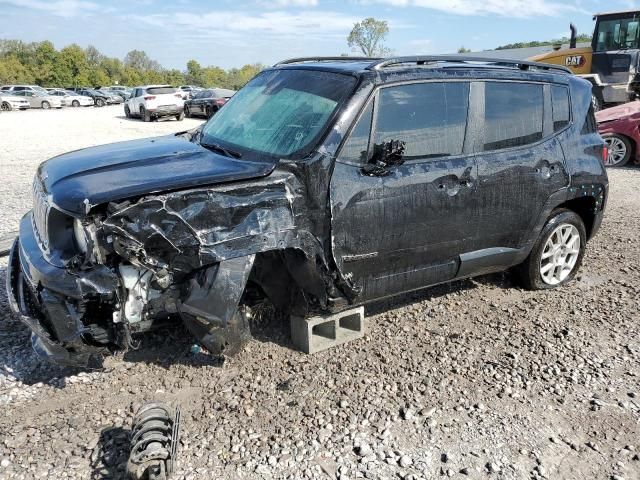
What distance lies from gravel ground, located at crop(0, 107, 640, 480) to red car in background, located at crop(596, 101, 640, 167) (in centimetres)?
739

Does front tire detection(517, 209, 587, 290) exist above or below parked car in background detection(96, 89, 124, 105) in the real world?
→ above

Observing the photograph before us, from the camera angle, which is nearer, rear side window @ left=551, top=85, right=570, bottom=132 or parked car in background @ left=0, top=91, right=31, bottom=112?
rear side window @ left=551, top=85, right=570, bottom=132

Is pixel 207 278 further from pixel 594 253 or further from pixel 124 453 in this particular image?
pixel 594 253

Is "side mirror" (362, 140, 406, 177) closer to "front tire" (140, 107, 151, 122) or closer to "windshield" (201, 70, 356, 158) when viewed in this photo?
"windshield" (201, 70, 356, 158)

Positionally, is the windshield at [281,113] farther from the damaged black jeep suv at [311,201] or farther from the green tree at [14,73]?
the green tree at [14,73]

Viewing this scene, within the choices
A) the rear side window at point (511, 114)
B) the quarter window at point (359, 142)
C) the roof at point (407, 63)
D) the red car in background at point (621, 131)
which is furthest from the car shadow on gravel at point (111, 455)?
the red car in background at point (621, 131)

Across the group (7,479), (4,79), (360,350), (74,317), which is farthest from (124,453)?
(4,79)

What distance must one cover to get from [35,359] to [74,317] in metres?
1.02

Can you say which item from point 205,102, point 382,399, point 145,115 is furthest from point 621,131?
point 145,115

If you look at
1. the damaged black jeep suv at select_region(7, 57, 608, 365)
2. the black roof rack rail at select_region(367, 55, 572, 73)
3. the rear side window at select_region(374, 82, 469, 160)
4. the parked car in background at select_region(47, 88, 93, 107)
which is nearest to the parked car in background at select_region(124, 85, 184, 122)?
the parked car in background at select_region(47, 88, 93, 107)

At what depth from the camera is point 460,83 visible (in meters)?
4.14

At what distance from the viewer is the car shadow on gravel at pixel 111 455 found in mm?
2803

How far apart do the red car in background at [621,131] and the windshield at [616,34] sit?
5.91 metres

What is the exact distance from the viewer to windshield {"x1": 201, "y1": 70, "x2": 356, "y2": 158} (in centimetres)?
373
